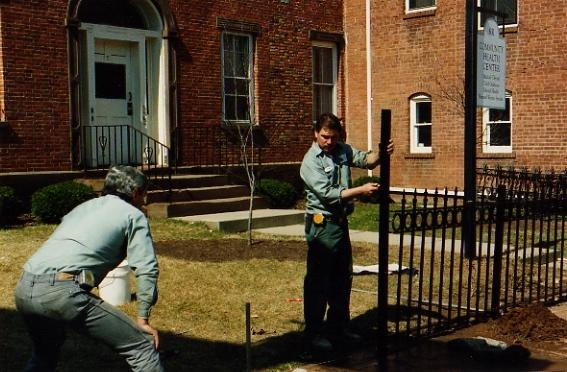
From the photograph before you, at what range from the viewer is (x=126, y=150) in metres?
15.8

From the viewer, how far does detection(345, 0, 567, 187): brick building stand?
56.7 ft

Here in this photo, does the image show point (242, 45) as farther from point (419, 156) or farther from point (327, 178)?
point (327, 178)

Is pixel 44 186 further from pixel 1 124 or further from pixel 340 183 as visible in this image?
pixel 340 183

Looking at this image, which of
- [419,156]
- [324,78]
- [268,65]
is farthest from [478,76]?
[324,78]

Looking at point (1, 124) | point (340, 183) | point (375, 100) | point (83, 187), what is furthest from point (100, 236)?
point (375, 100)

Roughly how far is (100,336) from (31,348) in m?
2.41

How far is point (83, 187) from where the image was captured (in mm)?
13336

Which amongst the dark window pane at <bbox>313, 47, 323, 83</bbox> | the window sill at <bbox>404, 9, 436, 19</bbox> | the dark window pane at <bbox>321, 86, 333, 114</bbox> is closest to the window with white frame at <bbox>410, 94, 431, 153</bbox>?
the window sill at <bbox>404, 9, 436, 19</bbox>

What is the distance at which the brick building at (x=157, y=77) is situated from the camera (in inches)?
555

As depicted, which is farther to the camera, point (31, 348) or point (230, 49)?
point (230, 49)

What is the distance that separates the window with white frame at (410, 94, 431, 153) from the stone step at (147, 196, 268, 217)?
5.33 metres

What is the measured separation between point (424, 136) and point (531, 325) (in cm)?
1302

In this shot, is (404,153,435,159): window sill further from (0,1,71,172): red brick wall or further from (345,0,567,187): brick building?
(0,1,71,172): red brick wall

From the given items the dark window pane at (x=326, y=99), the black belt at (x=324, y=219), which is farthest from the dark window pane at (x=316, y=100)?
the black belt at (x=324, y=219)
